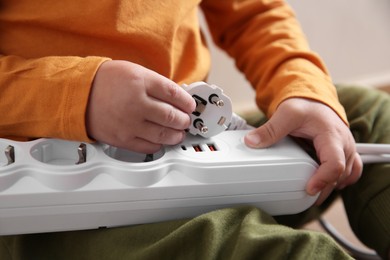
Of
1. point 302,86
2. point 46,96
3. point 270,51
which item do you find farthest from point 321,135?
point 46,96

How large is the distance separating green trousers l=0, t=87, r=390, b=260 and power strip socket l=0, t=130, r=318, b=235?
2 cm

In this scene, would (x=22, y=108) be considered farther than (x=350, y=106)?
No

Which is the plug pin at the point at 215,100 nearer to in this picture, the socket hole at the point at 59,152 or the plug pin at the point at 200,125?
the plug pin at the point at 200,125

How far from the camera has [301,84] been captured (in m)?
0.58

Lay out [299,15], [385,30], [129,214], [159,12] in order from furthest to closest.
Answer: [385,30] < [299,15] < [159,12] < [129,214]

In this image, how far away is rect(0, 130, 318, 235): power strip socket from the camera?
44 centimetres

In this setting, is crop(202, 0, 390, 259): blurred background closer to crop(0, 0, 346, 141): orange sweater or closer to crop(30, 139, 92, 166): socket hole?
crop(0, 0, 346, 141): orange sweater

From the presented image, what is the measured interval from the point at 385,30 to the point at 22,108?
984 mm

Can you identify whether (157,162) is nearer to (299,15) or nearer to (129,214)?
(129,214)

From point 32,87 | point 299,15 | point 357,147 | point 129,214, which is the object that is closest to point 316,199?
point 357,147

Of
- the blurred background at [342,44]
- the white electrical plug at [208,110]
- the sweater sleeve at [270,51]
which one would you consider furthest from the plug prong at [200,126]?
the blurred background at [342,44]

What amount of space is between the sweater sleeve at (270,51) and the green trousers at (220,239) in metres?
0.11

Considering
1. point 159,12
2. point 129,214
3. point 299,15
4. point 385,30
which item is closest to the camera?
point 129,214

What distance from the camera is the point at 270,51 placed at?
26.4 inches
